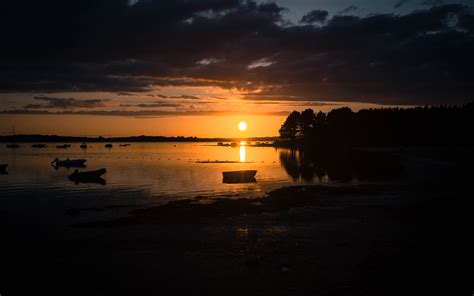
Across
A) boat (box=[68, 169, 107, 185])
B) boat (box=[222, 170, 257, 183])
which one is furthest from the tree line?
boat (box=[68, 169, 107, 185])

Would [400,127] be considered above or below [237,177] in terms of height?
above

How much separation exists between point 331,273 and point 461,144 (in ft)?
467

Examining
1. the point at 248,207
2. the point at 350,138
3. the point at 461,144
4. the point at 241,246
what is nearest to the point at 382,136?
the point at 350,138

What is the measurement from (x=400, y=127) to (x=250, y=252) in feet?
521

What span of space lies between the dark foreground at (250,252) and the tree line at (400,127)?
127 metres

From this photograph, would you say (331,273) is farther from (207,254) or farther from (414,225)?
(414,225)

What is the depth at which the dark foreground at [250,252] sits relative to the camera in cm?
1636

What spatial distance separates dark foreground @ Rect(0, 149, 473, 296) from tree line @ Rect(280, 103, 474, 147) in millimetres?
126853

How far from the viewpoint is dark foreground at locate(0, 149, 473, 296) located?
1636cm

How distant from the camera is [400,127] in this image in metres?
164

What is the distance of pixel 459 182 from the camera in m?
49.4

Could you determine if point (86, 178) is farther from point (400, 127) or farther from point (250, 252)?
point (400, 127)

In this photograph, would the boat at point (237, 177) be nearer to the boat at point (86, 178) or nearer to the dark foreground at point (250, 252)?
the boat at point (86, 178)

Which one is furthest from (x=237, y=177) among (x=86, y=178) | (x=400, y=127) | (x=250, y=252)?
(x=400, y=127)
